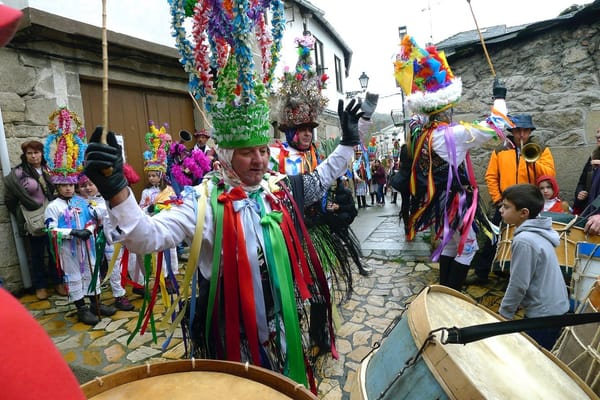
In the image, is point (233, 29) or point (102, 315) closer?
point (233, 29)

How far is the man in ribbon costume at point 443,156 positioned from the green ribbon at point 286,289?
2543mm

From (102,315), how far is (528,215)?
4.61m

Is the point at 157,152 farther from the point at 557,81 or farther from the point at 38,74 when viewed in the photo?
the point at 557,81

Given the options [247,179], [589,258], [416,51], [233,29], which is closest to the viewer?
[233,29]

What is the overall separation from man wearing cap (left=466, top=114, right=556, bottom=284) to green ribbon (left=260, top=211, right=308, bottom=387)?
3.55 meters

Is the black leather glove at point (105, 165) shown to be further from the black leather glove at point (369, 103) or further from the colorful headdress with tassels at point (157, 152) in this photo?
the colorful headdress with tassels at point (157, 152)

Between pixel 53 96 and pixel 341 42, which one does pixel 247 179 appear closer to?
pixel 53 96

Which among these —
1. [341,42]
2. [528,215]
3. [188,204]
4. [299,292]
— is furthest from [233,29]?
[341,42]

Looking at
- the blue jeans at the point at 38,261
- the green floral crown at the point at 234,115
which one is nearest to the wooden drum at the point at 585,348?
the green floral crown at the point at 234,115

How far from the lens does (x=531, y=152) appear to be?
4191 mm

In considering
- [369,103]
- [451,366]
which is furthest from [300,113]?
[451,366]

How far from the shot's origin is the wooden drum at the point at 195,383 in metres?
1.12

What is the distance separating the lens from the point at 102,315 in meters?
4.17

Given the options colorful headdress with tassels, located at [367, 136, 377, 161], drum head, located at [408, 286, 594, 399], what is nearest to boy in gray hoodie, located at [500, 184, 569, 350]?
drum head, located at [408, 286, 594, 399]
